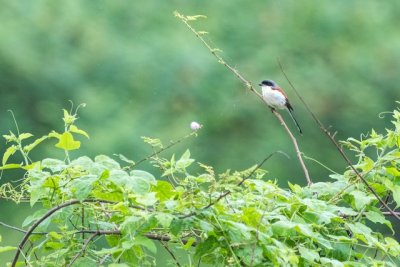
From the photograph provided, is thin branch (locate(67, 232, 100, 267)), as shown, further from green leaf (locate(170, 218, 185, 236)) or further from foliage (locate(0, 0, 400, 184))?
foliage (locate(0, 0, 400, 184))

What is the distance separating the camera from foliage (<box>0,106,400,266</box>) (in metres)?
1.28

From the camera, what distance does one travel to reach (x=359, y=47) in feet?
33.3

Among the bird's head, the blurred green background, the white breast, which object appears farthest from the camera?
the blurred green background

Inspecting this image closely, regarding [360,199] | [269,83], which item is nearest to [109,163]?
[360,199]

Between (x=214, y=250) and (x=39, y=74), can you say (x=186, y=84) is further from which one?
(x=214, y=250)

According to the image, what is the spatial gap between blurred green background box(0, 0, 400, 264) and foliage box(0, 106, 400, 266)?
682 cm

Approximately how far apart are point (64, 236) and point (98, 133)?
6.88 m

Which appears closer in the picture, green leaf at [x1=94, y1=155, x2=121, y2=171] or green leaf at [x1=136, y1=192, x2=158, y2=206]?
green leaf at [x1=136, y1=192, x2=158, y2=206]

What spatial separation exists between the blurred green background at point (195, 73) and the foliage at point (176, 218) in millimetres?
6820

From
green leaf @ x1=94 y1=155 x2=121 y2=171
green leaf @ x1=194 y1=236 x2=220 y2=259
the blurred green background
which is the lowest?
green leaf @ x1=194 y1=236 x2=220 y2=259

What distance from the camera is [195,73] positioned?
931cm

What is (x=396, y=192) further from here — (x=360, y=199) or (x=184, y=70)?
(x=184, y=70)

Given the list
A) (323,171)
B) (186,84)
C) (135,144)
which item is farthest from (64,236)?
(186,84)

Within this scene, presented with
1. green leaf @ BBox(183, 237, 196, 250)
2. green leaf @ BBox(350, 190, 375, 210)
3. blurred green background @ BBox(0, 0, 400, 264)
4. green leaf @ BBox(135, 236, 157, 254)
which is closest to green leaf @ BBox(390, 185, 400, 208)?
green leaf @ BBox(350, 190, 375, 210)
